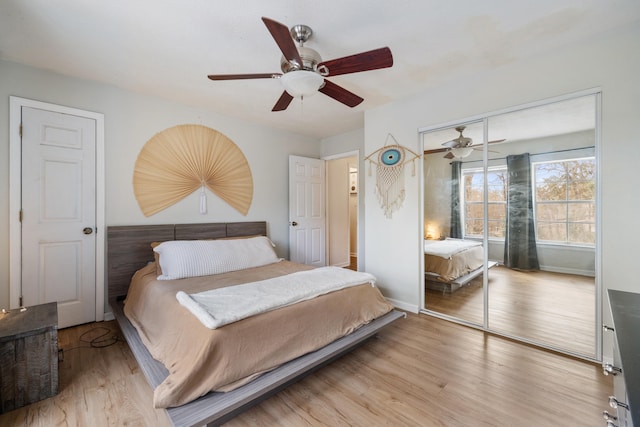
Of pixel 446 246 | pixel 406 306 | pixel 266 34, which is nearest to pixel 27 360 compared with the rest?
pixel 266 34

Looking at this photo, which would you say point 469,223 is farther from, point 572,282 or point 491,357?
point 491,357

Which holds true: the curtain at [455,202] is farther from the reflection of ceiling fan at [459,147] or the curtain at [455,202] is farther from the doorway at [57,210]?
the doorway at [57,210]

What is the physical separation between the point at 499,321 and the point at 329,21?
3047mm

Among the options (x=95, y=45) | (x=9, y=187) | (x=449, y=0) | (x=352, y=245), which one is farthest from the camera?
(x=352, y=245)

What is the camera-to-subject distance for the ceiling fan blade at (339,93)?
210 centimetres

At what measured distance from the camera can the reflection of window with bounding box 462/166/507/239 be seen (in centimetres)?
267

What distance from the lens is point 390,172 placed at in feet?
11.2

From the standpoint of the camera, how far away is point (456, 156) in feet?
9.84

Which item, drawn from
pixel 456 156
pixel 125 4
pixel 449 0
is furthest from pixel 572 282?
pixel 125 4

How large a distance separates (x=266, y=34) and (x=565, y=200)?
2785mm

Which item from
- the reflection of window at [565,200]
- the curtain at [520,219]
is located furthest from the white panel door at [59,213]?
the reflection of window at [565,200]

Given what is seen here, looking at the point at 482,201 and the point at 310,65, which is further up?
the point at 310,65

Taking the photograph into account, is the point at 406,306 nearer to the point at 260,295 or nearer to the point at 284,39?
the point at 260,295

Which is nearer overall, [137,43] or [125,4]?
[125,4]
